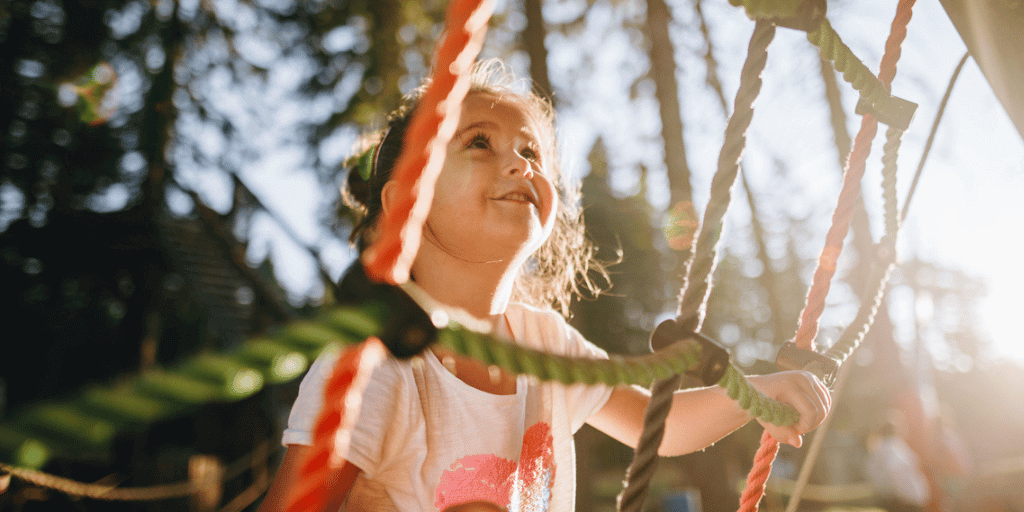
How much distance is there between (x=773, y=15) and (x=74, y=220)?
23.9 ft

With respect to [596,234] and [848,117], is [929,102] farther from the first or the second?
[596,234]

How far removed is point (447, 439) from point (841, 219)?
865 mm

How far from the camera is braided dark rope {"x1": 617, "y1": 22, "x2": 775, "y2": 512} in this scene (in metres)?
0.65

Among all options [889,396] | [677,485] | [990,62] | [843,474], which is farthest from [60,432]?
[843,474]

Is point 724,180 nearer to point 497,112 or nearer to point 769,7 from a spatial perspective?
point 769,7

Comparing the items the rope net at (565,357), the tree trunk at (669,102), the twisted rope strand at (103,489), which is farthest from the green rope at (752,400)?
the tree trunk at (669,102)

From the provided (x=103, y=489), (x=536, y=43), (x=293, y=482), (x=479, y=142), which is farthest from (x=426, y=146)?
(x=536, y=43)

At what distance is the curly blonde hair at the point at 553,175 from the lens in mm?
1588

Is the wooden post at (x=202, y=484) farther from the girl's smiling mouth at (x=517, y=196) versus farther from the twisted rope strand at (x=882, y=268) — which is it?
the twisted rope strand at (x=882, y=268)

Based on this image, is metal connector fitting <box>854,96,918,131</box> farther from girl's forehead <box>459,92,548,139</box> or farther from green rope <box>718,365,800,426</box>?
girl's forehead <box>459,92,548,139</box>

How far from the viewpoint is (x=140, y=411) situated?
1.06 feet

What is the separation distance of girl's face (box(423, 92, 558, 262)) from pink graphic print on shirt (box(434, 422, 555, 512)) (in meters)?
0.41

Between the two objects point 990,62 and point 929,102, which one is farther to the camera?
point 929,102

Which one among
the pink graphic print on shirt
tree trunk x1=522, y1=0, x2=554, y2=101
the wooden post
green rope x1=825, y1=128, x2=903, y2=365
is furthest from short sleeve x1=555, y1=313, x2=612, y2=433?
the wooden post
